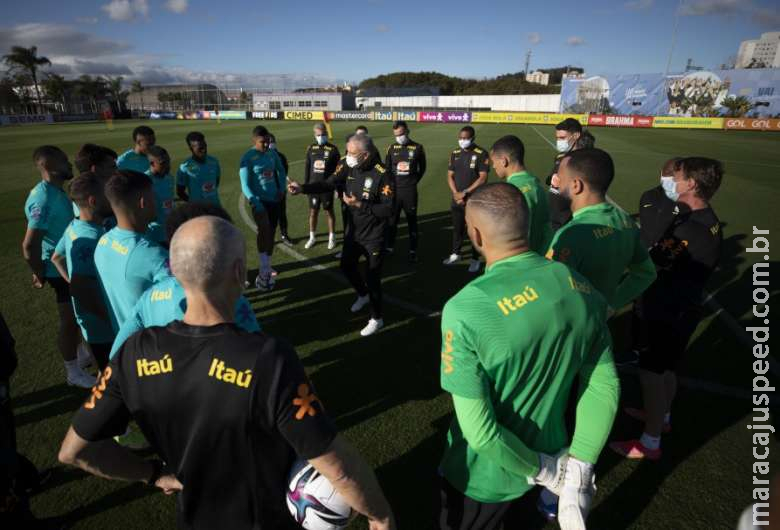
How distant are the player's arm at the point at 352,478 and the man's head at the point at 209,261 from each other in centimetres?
72

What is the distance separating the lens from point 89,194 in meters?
3.59

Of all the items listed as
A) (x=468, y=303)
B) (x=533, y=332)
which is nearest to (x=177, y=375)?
(x=468, y=303)

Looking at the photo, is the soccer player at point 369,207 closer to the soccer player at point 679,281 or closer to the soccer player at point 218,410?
the soccer player at point 679,281

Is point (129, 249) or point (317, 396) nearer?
point (317, 396)

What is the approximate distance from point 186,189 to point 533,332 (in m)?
7.04

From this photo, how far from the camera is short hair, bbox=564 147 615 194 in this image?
296 cm

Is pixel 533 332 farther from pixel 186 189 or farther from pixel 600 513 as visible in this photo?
pixel 186 189

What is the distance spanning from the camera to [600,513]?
10.4 ft

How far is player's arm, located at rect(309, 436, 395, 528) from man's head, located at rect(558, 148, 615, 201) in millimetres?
2537

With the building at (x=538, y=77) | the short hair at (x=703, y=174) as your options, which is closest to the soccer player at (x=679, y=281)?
the short hair at (x=703, y=174)

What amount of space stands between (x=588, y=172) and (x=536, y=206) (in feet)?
5.48

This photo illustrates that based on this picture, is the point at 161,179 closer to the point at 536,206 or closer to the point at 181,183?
the point at 181,183

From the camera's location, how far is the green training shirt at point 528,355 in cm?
172

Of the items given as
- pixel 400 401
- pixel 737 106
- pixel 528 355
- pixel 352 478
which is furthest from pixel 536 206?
pixel 737 106
